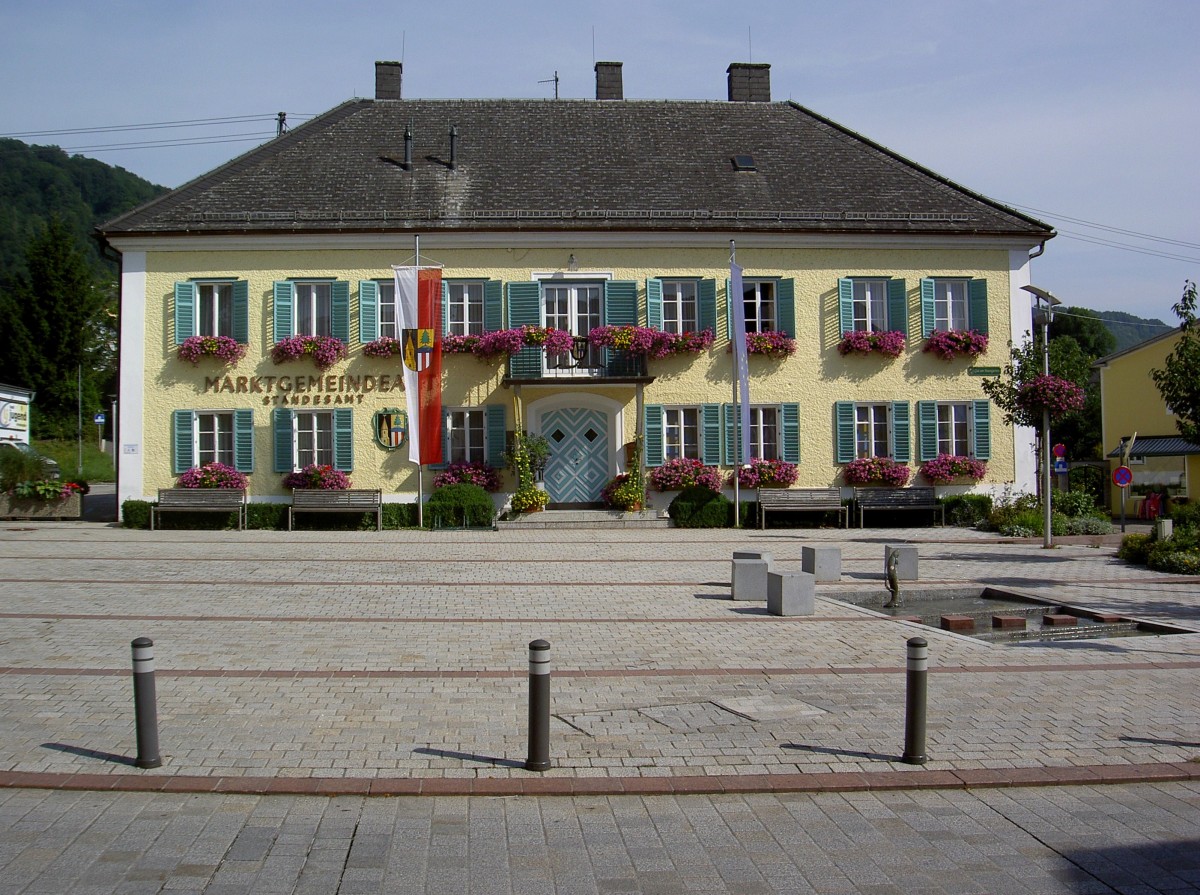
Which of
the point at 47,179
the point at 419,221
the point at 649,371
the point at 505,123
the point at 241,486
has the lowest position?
the point at 241,486

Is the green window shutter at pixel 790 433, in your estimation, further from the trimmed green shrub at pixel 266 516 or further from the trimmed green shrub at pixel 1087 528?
the trimmed green shrub at pixel 266 516

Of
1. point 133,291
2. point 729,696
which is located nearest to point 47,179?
point 133,291

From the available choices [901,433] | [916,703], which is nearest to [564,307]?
[901,433]

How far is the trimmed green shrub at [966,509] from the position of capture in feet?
84.7

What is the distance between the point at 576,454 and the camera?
87.9ft

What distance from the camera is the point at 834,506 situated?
25797 millimetres

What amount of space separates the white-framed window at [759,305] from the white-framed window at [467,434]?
7.18 meters

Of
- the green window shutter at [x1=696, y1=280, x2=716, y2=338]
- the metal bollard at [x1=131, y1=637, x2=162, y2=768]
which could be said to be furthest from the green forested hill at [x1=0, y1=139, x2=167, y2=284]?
the metal bollard at [x1=131, y1=637, x2=162, y2=768]

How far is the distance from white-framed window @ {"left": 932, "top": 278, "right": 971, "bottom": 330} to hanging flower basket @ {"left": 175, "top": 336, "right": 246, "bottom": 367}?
17.5m

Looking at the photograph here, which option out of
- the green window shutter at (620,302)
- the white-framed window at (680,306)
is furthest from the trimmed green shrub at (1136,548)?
the green window shutter at (620,302)

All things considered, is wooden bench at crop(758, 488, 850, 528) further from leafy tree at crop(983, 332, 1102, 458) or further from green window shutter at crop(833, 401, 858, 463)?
leafy tree at crop(983, 332, 1102, 458)

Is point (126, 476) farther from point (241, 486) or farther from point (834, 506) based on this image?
point (834, 506)

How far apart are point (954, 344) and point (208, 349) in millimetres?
18380

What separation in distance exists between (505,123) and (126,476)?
13719 mm
